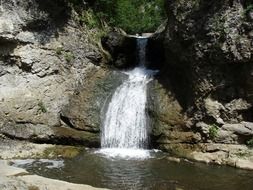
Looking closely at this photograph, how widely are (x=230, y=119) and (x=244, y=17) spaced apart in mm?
4013

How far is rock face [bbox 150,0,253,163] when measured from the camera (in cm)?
1753

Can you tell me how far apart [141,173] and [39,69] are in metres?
7.64

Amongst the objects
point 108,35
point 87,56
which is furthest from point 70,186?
point 108,35

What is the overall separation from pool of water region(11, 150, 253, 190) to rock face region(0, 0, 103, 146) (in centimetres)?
229

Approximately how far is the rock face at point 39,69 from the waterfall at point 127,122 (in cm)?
71

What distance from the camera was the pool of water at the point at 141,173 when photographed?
14500 millimetres

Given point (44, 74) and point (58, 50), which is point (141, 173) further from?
point (58, 50)

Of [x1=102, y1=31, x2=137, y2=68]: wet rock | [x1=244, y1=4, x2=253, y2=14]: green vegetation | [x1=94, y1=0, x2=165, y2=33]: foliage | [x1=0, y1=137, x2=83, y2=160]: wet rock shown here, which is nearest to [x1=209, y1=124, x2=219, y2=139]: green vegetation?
[x1=244, y1=4, x2=253, y2=14]: green vegetation

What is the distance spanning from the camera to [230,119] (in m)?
18.0

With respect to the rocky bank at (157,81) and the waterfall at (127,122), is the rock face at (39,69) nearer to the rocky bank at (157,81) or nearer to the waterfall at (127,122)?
the rocky bank at (157,81)

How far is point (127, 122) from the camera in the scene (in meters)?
19.6

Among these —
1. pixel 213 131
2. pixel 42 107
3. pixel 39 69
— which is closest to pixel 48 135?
pixel 42 107

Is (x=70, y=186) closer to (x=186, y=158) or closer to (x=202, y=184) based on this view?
(x=202, y=184)

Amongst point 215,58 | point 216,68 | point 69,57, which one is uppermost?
point 69,57
